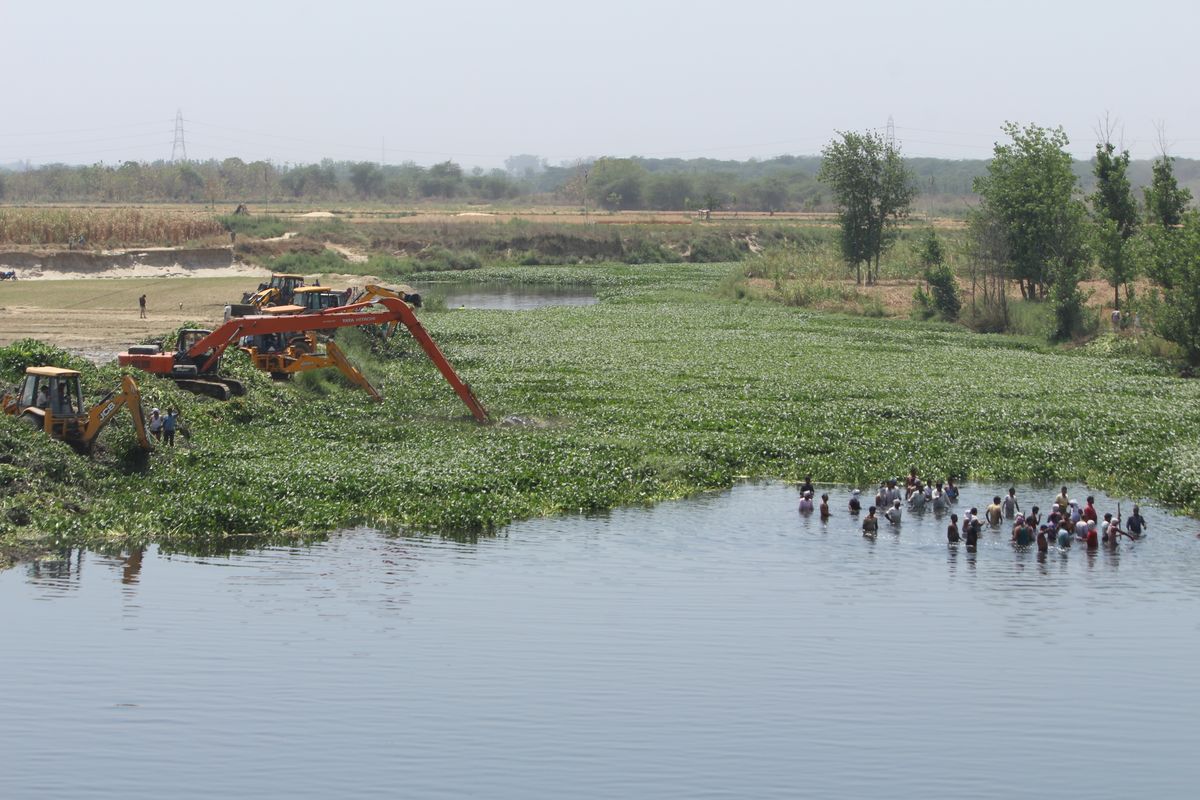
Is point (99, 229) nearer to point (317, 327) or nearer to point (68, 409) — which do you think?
point (317, 327)

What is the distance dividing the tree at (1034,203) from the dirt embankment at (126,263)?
4964 cm

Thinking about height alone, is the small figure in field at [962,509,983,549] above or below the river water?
above

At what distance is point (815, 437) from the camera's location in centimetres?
3769

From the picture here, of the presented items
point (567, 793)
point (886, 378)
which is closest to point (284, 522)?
point (567, 793)

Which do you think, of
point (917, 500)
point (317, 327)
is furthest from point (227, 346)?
point (917, 500)

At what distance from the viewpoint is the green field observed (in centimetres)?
2853

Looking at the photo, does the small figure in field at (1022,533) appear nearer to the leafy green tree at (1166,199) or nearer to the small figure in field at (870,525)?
the small figure in field at (870,525)

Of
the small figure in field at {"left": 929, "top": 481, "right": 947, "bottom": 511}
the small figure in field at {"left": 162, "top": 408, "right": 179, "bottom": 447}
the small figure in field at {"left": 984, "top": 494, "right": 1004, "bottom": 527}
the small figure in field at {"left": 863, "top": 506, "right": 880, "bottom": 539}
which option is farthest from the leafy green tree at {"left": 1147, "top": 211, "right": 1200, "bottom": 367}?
the small figure in field at {"left": 162, "top": 408, "right": 179, "bottom": 447}

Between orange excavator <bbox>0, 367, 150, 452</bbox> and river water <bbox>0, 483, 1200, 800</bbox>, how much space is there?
529 cm

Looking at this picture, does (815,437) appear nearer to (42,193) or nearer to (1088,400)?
(1088,400)

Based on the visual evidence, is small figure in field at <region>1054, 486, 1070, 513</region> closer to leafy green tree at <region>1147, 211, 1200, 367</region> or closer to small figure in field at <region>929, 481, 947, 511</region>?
small figure in field at <region>929, 481, 947, 511</region>

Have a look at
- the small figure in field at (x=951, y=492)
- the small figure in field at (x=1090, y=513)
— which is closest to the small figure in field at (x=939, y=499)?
the small figure in field at (x=951, y=492)

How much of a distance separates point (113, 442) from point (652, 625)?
14.9m

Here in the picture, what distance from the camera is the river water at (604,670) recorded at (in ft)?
56.3
